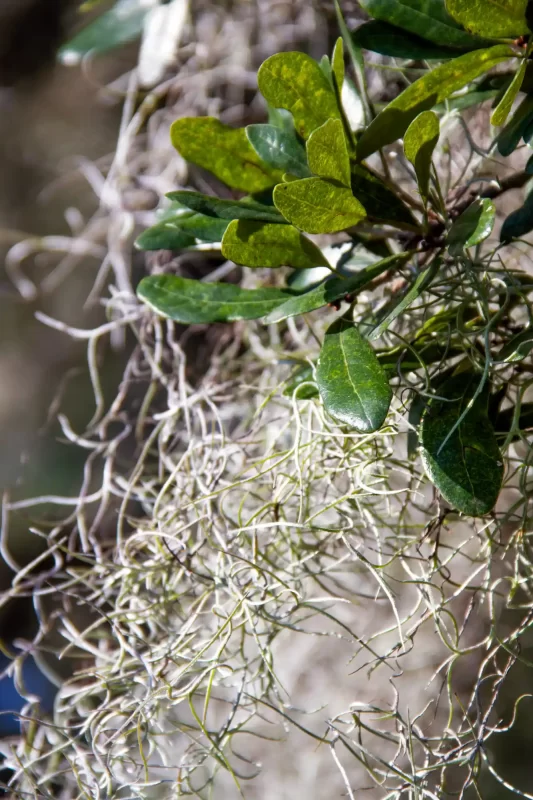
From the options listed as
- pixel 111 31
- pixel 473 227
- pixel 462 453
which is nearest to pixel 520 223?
pixel 473 227

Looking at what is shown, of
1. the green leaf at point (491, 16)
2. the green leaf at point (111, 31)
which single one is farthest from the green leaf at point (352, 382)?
the green leaf at point (111, 31)

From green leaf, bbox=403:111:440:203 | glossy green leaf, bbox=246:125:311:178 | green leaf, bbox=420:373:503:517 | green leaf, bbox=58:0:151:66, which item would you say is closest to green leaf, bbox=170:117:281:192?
glossy green leaf, bbox=246:125:311:178

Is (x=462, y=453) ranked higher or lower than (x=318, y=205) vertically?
lower

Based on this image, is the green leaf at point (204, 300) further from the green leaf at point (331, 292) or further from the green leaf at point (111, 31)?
the green leaf at point (111, 31)

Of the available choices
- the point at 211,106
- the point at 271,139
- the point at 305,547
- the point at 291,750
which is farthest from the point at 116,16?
the point at 291,750

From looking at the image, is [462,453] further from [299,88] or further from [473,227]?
[299,88]

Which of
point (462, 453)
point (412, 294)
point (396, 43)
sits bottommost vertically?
point (462, 453)

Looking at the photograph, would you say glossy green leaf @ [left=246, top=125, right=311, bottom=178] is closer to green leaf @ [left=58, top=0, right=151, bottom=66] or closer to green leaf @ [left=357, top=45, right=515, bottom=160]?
green leaf @ [left=357, top=45, right=515, bottom=160]
